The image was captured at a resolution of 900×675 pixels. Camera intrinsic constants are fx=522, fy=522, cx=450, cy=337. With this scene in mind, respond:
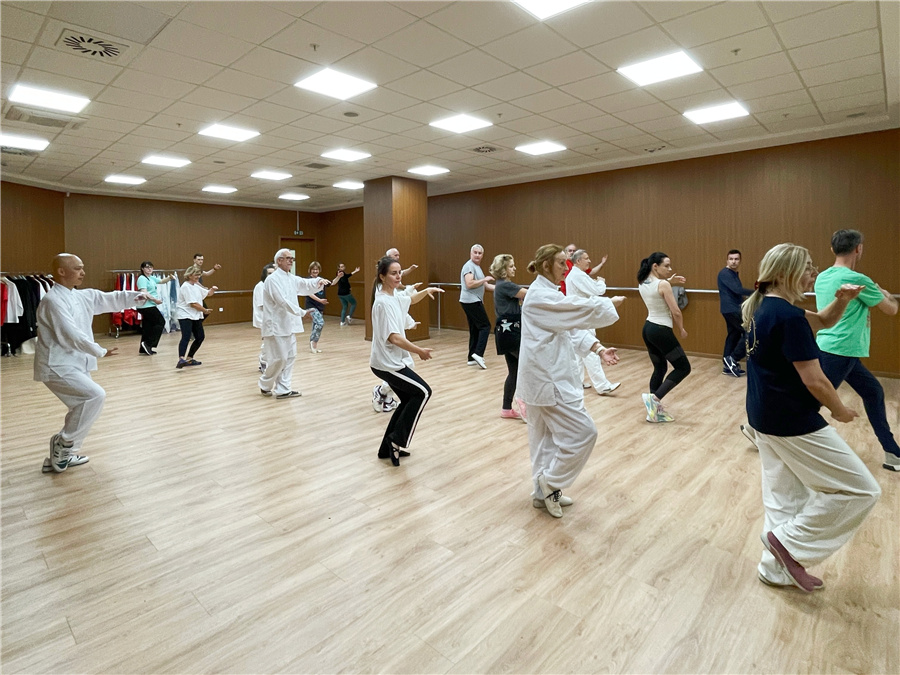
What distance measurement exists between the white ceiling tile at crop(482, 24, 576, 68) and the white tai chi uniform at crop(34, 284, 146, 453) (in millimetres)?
4002

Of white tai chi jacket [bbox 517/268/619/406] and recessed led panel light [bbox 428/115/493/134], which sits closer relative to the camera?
white tai chi jacket [bbox 517/268/619/406]

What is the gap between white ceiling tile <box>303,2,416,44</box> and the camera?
4.00m

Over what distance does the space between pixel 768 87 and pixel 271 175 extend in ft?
29.6

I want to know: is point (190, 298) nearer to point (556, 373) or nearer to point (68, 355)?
point (68, 355)

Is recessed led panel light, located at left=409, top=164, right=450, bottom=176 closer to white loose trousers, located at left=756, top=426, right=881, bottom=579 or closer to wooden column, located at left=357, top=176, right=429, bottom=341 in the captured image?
wooden column, located at left=357, top=176, right=429, bottom=341

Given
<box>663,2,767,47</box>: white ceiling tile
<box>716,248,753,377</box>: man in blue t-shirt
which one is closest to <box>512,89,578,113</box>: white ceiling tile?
<box>663,2,767,47</box>: white ceiling tile

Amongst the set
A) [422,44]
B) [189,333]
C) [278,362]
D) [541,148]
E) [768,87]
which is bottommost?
[278,362]

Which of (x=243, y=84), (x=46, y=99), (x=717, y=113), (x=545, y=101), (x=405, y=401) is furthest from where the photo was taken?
(x=717, y=113)

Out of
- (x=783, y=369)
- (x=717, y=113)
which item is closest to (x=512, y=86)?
(x=717, y=113)

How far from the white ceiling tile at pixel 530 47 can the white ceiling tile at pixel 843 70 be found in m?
2.66

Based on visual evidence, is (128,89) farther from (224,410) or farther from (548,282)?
(548,282)

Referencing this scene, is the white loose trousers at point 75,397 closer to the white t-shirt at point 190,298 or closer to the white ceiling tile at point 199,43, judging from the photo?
the white ceiling tile at point 199,43

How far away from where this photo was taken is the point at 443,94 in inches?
235

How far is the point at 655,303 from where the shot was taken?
4.91 meters
